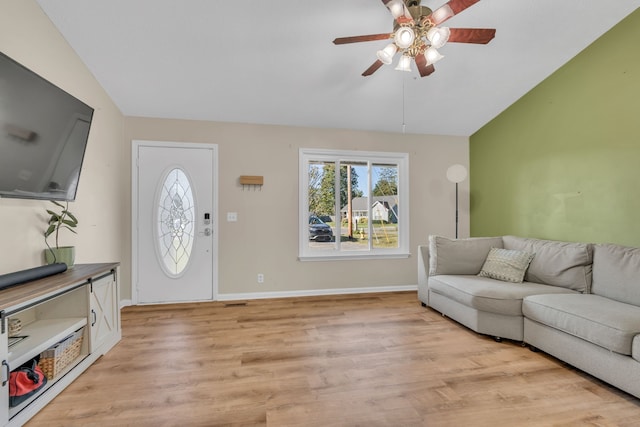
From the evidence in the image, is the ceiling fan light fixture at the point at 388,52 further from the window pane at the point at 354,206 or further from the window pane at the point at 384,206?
the window pane at the point at 384,206

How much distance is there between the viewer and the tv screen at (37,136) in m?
1.79

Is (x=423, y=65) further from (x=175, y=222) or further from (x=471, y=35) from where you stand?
(x=175, y=222)

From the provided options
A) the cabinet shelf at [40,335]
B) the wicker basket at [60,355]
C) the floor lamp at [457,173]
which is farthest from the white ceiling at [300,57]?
the wicker basket at [60,355]

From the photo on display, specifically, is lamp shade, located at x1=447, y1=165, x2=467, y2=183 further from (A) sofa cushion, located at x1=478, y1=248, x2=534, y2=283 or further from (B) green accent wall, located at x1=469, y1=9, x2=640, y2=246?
(A) sofa cushion, located at x1=478, y1=248, x2=534, y2=283

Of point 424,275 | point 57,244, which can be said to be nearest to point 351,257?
point 424,275

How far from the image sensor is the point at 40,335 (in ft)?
6.48

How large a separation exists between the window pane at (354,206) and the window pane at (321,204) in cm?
15

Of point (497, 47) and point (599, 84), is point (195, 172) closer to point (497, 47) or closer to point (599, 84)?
point (497, 47)

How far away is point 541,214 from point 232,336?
12.0ft

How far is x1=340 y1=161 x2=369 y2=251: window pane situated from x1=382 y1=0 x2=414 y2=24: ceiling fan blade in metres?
2.45

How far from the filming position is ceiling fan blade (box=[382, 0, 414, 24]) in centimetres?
181

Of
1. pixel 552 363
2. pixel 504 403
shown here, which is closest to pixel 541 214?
pixel 552 363

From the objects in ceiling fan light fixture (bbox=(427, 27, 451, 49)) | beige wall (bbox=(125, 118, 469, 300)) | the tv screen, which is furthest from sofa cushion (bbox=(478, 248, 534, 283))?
the tv screen

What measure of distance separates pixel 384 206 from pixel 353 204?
48 centimetres
